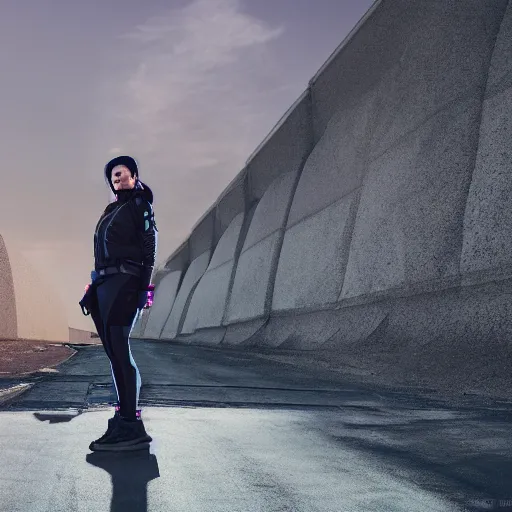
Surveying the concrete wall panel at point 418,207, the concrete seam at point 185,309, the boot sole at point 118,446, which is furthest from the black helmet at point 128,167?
the concrete seam at point 185,309

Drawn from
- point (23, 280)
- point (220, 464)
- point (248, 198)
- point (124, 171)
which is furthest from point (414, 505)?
point (23, 280)

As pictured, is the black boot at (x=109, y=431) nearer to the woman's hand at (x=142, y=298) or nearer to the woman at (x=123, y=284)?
the woman at (x=123, y=284)

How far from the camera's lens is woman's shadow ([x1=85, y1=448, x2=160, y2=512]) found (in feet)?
9.29

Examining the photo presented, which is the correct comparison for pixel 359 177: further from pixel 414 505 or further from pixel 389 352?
pixel 414 505

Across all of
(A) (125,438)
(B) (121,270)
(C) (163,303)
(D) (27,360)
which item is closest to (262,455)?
(A) (125,438)

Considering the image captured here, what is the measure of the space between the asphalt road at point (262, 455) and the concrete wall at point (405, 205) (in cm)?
295

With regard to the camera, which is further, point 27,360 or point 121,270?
point 27,360

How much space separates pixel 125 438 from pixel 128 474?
24.3 inches

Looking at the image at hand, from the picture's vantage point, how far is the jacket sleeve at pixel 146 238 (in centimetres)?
425

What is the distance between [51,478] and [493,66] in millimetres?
9922

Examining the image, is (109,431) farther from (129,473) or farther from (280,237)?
(280,237)

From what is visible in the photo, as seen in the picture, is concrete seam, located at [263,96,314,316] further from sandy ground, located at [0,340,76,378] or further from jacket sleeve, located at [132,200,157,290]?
jacket sleeve, located at [132,200,157,290]

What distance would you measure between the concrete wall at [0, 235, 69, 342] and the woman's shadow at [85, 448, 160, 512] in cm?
4171

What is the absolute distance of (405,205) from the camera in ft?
40.5
